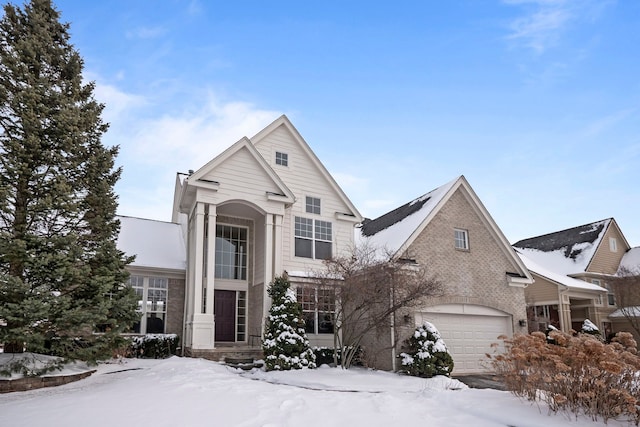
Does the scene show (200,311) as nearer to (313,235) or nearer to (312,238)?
(312,238)

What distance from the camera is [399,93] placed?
16484mm

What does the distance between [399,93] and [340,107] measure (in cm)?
221

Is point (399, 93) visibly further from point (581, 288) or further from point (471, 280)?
point (581, 288)

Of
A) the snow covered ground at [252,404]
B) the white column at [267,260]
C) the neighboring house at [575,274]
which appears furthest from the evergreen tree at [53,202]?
the neighboring house at [575,274]

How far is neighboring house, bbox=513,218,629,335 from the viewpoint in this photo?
83.0ft

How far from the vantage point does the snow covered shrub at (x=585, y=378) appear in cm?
745

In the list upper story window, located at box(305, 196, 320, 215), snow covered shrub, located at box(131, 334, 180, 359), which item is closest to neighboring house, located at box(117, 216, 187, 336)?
snow covered shrub, located at box(131, 334, 180, 359)

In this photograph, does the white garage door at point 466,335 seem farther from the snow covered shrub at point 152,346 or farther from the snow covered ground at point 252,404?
the snow covered shrub at point 152,346

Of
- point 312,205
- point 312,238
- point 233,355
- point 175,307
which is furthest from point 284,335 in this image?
point 312,205

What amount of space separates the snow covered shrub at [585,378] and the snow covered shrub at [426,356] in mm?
5095

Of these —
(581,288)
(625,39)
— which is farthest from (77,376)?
(581,288)

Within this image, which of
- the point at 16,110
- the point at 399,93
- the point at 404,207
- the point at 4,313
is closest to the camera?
the point at 4,313


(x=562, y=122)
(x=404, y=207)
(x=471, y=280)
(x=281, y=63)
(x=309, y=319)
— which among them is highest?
(x=281, y=63)

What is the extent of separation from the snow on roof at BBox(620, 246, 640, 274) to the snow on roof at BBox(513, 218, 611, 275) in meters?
2.33
